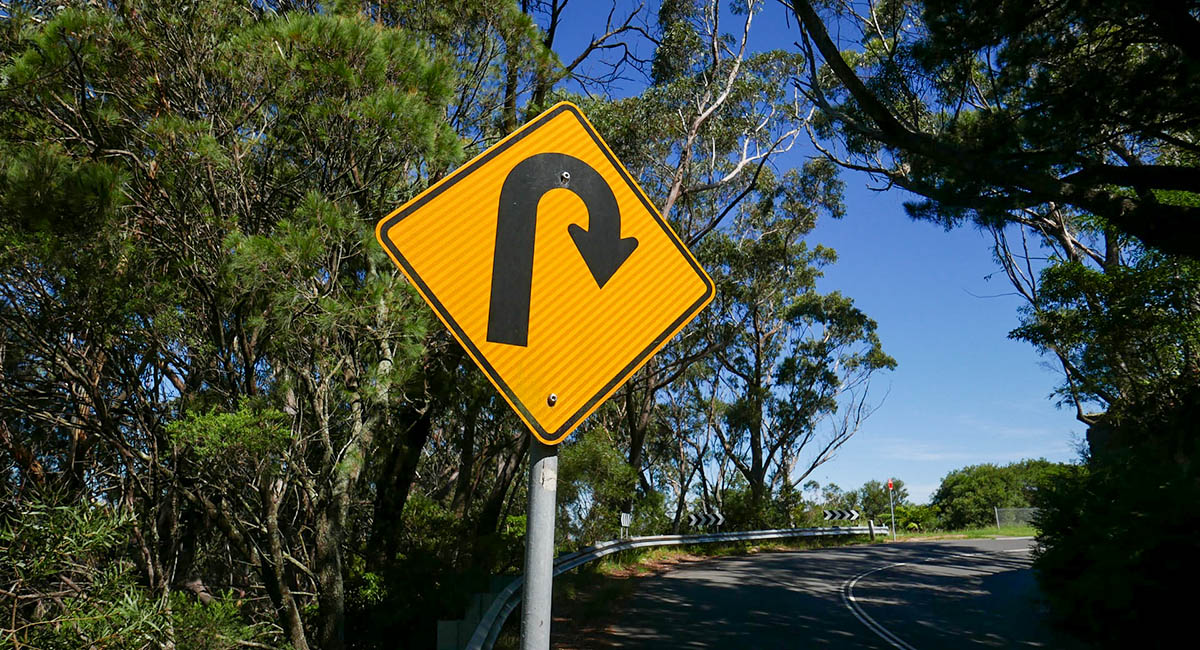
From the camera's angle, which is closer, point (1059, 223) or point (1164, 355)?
point (1164, 355)

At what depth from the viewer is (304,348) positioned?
8.90 metres

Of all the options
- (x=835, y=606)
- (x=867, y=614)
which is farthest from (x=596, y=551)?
(x=867, y=614)

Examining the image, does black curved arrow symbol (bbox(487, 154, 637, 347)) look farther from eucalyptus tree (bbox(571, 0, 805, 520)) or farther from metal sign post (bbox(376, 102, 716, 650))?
eucalyptus tree (bbox(571, 0, 805, 520))

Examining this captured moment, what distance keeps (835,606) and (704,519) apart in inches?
438

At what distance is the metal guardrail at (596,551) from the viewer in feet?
19.0

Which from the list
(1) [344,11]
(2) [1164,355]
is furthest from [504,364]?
(2) [1164,355]

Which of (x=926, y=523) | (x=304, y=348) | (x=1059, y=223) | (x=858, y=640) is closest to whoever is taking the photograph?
(x=304, y=348)

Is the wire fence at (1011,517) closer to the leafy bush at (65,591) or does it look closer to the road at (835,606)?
the road at (835,606)

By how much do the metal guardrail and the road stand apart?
3.21 ft

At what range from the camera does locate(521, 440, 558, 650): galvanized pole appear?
65.5 inches

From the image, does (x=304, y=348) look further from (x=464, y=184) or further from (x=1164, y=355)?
(x=1164, y=355)

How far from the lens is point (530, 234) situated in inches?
77.2

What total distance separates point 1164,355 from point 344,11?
15.1 m

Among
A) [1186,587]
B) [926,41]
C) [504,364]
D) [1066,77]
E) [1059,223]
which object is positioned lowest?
[1186,587]
